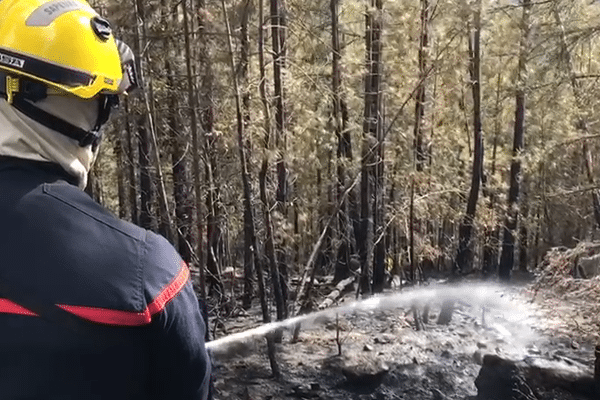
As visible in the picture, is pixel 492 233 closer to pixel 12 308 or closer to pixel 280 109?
pixel 280 109

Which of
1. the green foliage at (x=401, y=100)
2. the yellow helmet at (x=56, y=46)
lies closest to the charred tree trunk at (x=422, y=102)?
the green foliage at (x=401, y=100)

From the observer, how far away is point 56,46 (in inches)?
54.3

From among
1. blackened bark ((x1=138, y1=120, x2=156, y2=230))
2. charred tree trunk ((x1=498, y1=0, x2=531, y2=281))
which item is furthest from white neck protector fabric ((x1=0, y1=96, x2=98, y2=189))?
charred tree trunk ((x1=498, y1=0, x2=531, y2=281))

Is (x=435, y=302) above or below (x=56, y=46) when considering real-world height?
below

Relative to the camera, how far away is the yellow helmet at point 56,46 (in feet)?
4.46

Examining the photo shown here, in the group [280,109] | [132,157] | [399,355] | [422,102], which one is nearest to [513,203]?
[422,102]

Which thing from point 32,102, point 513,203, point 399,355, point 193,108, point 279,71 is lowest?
point 399,355

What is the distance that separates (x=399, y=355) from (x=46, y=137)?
10779 millimetres

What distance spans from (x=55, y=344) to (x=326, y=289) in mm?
14725

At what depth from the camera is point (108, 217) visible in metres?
1.30

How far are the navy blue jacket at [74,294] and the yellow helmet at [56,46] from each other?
0.68 ft

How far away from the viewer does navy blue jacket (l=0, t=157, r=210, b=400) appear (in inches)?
47.6

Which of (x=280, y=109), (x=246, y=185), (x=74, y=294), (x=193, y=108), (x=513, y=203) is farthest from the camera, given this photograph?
(x=513, y=203)

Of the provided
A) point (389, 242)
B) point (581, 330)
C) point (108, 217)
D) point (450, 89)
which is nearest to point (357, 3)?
point (450, 89)
